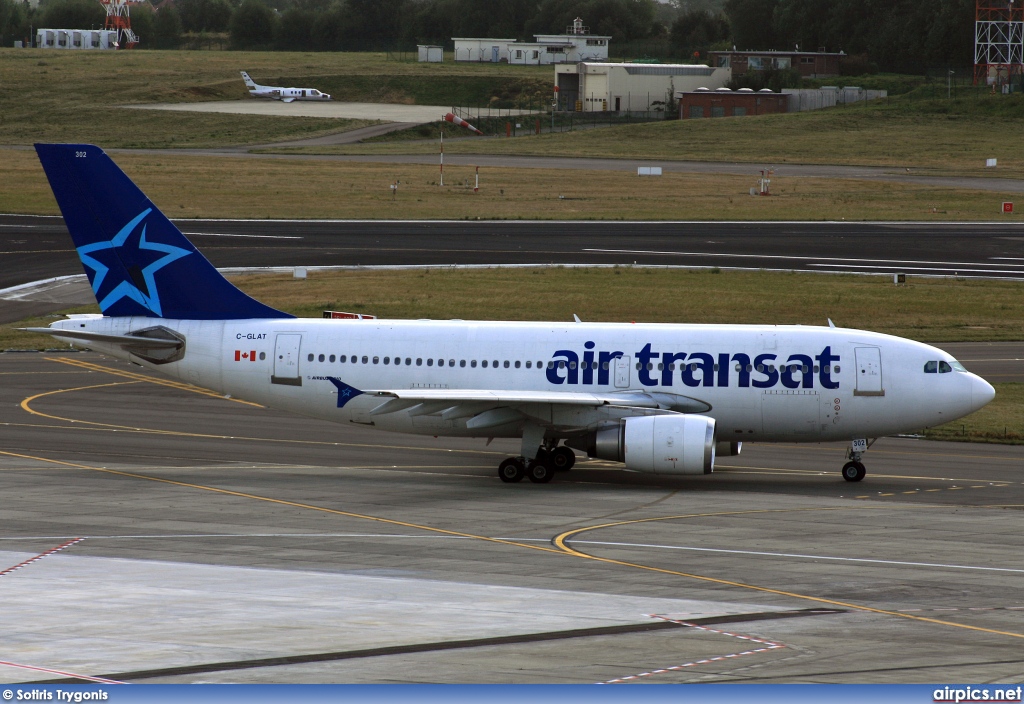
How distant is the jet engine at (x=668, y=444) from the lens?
33.3 meters

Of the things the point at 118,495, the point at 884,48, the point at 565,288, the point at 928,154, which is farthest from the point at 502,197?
the point at 884,48

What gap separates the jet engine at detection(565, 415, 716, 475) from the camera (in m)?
33.3

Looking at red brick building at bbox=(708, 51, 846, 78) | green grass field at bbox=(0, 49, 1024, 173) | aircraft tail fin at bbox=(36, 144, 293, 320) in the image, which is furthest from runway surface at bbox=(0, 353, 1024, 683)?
red brick building at bbox=(708, 51, 846, 78)

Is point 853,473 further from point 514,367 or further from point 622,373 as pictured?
point 514,367

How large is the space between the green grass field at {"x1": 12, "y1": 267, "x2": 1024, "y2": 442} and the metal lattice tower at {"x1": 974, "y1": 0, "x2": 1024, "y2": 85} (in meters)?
105

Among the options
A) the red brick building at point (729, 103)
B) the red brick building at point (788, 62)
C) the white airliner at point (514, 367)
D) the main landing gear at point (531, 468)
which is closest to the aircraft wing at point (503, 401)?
the white airliner at point (514, 367)

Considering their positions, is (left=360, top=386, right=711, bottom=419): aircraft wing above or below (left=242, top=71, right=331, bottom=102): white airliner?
below

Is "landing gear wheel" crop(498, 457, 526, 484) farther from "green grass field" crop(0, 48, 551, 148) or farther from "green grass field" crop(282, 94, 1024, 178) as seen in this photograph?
"green grass field" crop(0, 48, 551, 148)

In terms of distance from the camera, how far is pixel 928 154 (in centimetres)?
13538

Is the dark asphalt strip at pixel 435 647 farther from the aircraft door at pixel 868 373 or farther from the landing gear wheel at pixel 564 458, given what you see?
the landing gear wheel at pixel 564 458

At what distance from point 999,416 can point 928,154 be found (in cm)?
9911

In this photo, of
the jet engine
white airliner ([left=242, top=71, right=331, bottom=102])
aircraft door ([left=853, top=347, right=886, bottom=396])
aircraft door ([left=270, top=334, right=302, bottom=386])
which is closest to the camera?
the jet engine

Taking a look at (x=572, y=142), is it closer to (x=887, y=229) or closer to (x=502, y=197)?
(x=502, y=197)

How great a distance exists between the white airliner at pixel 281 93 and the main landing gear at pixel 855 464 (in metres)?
168
